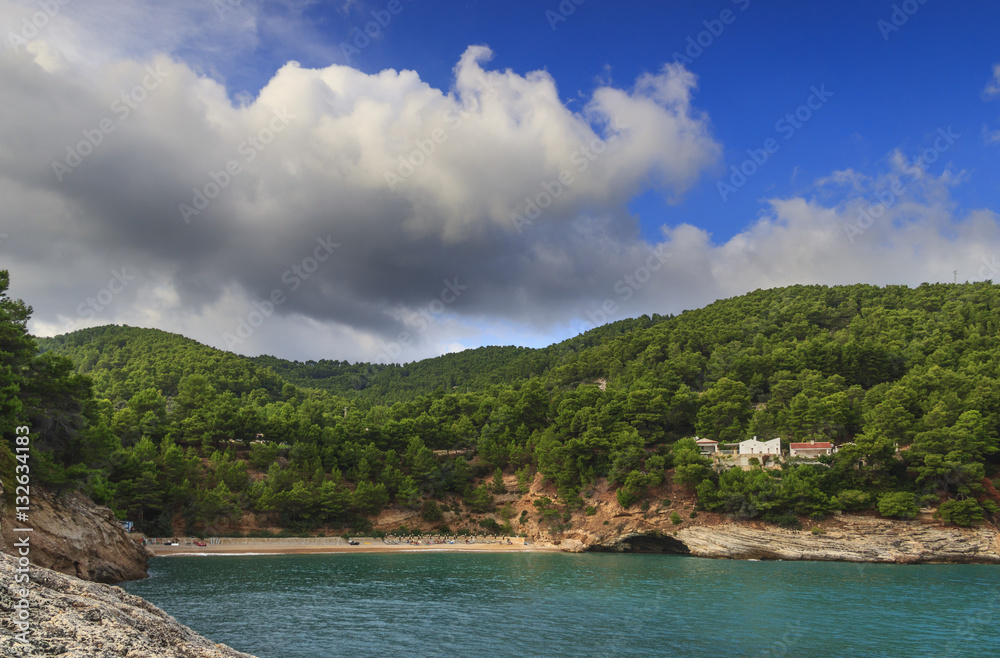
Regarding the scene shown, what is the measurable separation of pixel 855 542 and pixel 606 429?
2919 centimetres

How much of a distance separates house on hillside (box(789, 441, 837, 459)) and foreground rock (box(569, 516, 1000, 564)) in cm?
912

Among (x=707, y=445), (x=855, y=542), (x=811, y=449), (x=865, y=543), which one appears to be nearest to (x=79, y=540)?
(x=855, y=542)

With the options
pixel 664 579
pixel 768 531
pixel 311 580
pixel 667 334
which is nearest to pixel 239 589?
pixel 311 580

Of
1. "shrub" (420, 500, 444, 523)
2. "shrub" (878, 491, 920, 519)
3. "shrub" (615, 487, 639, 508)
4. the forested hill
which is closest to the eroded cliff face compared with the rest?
"shrub" (420, 500, 444, 523)

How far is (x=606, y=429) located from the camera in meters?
76.8

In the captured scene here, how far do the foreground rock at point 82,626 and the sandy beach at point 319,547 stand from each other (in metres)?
54.6

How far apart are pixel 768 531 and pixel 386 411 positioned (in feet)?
207

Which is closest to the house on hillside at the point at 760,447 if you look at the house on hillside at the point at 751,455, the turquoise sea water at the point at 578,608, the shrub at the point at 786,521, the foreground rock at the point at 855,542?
the house on hillside at the point at 751,455

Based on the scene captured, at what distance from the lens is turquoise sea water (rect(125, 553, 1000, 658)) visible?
85.8 ft

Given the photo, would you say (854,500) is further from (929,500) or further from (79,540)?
(79,540)

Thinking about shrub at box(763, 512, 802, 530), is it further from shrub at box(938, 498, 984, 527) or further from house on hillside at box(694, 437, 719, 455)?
house on hillside at box(694, 437, 719, 455)

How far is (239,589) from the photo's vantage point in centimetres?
3844

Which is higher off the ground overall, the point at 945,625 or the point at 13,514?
the point at 13,514

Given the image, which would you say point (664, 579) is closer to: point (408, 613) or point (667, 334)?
point (408, 613)
